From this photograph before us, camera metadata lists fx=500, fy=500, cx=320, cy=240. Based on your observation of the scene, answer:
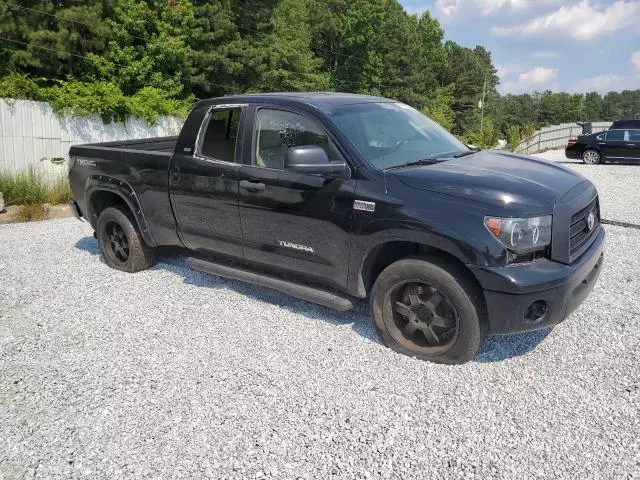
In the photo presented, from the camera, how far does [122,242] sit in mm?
5906

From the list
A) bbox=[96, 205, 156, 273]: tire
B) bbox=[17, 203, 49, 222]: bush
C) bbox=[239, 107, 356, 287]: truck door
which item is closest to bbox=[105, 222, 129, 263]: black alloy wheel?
bbox=[96, 205, 156, 273]: tire

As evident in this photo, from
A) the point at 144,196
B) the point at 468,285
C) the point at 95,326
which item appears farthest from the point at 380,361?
the point at 144,196

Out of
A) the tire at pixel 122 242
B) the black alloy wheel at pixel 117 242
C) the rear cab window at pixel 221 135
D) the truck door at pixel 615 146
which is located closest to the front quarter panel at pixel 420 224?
the rear cab window at pixel 221 135

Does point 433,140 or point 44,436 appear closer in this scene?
point 44,436

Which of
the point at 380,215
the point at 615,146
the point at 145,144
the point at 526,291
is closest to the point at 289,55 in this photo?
the point at 615,146

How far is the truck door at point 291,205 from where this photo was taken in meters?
3.87

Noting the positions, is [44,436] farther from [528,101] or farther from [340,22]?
[528,101]

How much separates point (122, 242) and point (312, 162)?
10.7 ft

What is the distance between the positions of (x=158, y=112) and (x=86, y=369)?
49.7 feet

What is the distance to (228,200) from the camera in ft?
14.8

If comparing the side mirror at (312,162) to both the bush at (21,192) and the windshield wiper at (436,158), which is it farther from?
the bush at (21,192)

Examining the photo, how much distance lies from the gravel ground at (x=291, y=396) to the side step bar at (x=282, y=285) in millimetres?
343

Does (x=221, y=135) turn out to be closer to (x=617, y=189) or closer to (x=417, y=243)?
(x=417, y=243)

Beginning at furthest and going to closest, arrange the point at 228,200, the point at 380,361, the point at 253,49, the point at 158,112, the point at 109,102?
the point at 253,49 < the point at 158,112 < the point at 109,102 < the point at 228,200 < the point at 380,361
